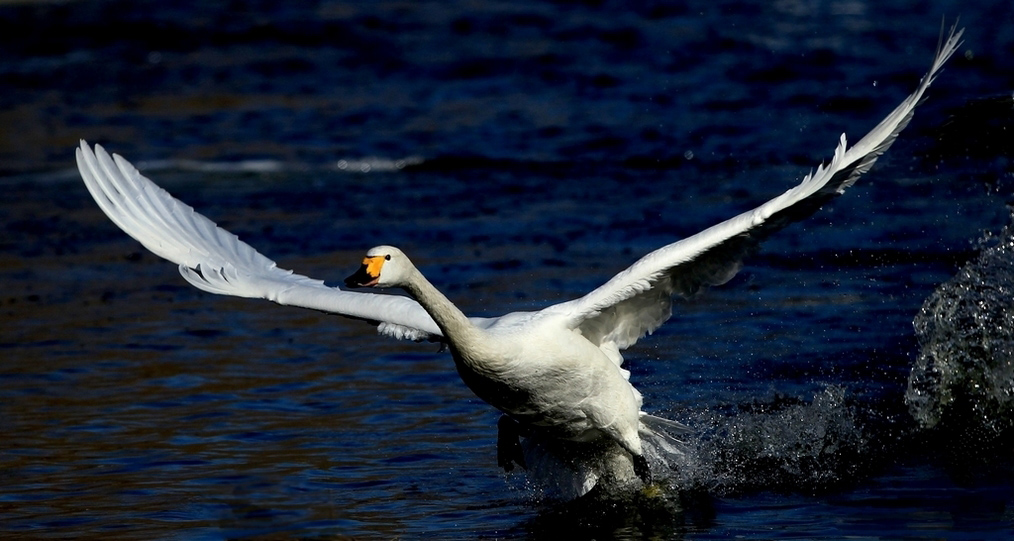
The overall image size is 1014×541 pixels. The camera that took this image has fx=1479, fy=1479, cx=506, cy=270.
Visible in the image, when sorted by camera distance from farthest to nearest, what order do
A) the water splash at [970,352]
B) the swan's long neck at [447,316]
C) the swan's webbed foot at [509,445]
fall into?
the water splash at [970,352] < the swan's webbed foot at [509,445] < the swan's long neck at [447,316]

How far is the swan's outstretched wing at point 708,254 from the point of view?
7.23m

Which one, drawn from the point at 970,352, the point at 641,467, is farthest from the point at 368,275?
the point at 970,352

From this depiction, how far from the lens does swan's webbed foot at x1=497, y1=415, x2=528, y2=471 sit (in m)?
8.21

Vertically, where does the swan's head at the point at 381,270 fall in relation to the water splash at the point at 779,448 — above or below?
above

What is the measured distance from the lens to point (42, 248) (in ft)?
48.1

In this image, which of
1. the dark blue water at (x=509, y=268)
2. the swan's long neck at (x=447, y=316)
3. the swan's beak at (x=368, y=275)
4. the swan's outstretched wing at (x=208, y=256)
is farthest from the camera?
the swan's outstretched wing at (x=208, y=256)

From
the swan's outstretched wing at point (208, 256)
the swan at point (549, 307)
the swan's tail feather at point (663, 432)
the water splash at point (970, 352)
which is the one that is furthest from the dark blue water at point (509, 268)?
the swan's outstretched wing at point (208, 256)

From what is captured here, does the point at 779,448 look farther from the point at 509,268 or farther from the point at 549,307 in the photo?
the point at 509,268

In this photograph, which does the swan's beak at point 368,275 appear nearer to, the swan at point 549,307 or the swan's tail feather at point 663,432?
the swan at point 549,307

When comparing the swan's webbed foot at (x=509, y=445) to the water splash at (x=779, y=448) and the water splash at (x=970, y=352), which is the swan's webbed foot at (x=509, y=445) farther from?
the water splash at (x=970, y=352)

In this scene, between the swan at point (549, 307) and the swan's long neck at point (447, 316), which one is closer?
the swan's long neck at point (447, 316)

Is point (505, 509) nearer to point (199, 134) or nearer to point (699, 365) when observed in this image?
point (699, 365)

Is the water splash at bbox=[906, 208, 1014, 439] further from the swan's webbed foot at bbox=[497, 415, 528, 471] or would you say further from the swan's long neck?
the swan's long neck

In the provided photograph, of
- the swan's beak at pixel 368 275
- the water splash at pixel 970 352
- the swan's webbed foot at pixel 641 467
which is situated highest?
the swan's beak at pixel 368 275
